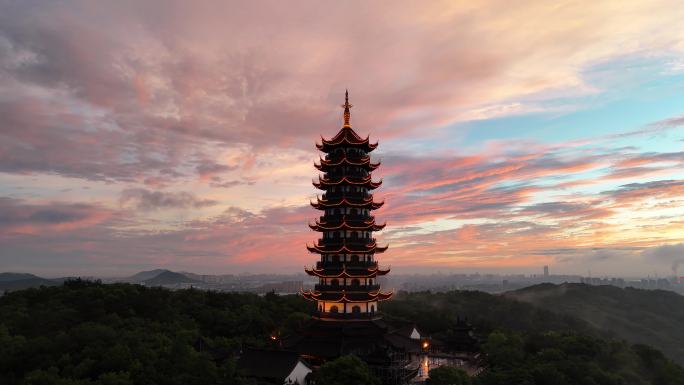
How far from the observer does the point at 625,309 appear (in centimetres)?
15312

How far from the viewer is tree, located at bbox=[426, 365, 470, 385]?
98.3 ft

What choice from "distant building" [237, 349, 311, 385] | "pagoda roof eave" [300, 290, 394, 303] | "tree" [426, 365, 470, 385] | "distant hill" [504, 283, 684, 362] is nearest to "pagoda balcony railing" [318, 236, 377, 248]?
"pagoda roof eave" [300, 290, 394, 303]

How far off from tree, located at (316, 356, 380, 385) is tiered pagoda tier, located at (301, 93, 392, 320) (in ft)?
36.2

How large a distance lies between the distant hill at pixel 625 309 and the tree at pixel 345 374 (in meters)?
108

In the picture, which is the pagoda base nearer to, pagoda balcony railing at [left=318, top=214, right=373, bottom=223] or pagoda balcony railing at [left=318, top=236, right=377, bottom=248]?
pagoda balcony railing at [left=318, top=236, right=377, bottom=248]

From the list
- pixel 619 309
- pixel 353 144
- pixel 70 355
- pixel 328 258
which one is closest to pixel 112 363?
pixel 70 355

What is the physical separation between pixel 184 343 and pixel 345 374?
493 inches

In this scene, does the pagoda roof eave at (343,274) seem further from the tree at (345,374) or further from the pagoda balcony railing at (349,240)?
the tree at (345,374)

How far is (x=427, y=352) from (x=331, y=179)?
21.2 meters

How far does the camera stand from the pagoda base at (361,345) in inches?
1375

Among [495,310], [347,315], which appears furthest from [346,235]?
[495,310]

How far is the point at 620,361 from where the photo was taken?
1699 inches

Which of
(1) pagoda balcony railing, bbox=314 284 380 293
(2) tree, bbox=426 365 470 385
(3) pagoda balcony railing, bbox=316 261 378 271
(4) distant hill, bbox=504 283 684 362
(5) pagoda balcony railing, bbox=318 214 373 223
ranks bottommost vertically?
(4) distant hill, bbox=504 283 684 362

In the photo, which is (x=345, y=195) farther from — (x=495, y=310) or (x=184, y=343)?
(x=495, y=310)
